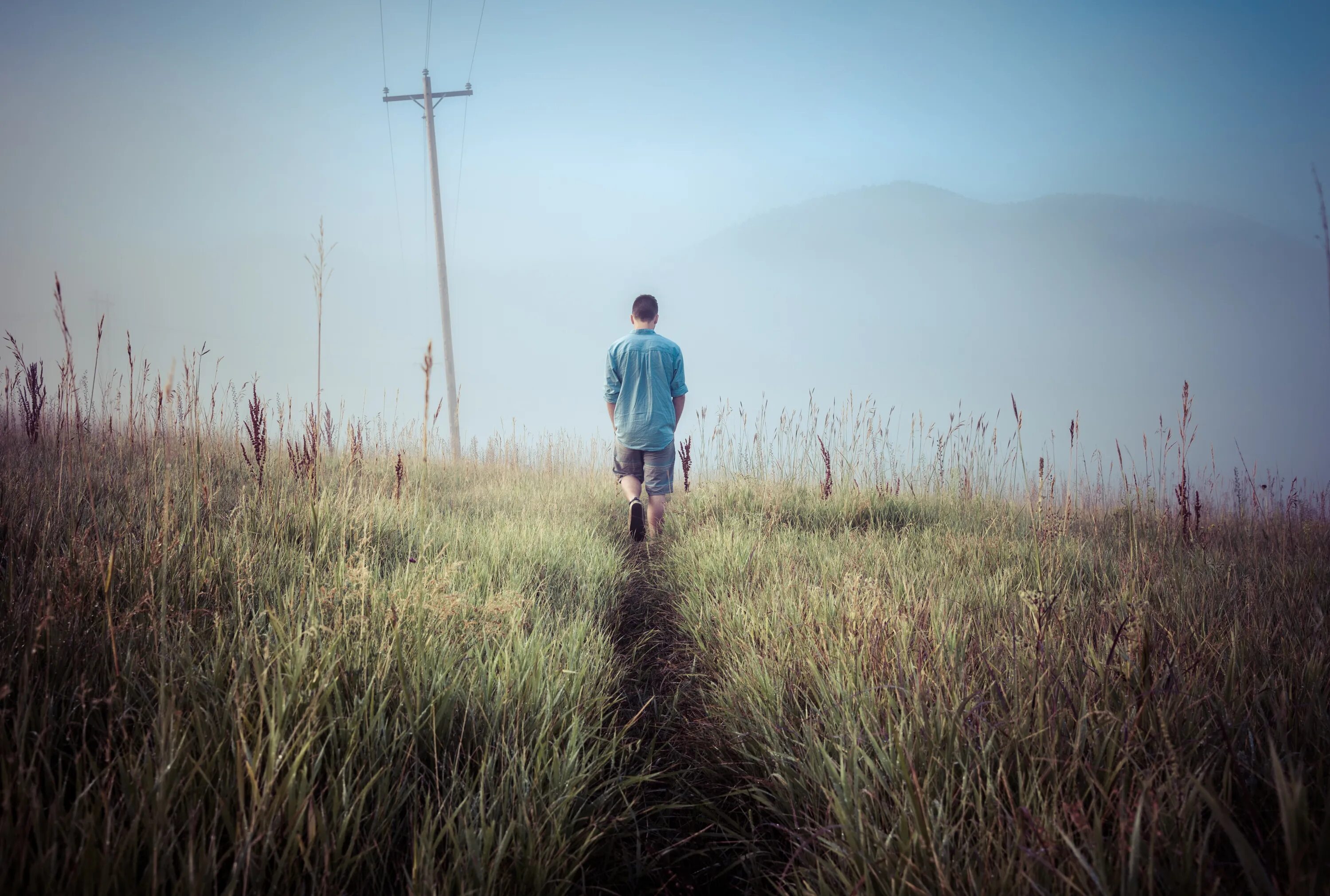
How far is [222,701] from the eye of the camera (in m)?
1.27

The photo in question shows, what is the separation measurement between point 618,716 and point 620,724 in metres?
0.06

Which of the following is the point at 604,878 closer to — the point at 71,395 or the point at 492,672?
the point at 492,672

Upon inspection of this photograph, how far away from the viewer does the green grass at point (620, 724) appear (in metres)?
0.90

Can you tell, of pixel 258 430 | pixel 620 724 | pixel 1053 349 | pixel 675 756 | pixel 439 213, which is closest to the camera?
pixel 675 756

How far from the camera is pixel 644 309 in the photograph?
17.0ft

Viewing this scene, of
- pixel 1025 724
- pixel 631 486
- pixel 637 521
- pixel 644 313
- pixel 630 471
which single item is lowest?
pixel 1025 724

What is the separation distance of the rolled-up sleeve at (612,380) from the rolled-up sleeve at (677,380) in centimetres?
53

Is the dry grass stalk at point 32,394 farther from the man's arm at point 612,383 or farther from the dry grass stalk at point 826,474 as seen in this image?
the dry grass stalk at point 826,474

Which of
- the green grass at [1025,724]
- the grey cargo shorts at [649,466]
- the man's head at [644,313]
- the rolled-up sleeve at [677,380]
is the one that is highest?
the man's head at [644,313]

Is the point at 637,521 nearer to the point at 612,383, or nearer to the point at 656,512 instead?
the point at 656,512

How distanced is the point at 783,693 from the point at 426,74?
11.9 m

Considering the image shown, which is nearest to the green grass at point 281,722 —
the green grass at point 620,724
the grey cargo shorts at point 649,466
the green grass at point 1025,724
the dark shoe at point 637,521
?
the green grass at point 620,724

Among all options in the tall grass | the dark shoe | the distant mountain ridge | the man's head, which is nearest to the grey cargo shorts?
the dark shoe

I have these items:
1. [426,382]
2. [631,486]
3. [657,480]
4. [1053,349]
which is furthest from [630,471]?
[1053,349]
